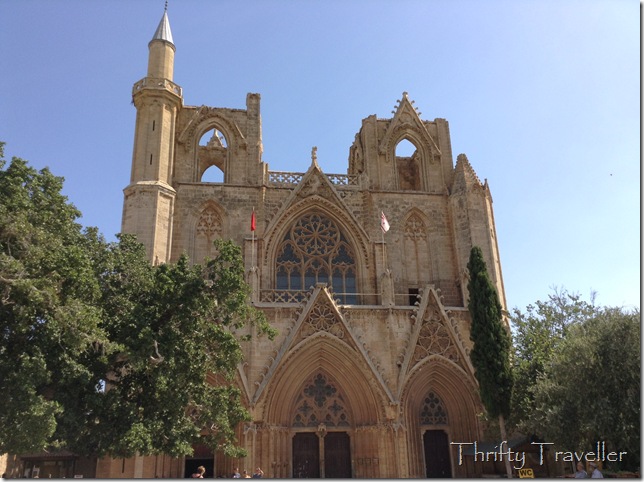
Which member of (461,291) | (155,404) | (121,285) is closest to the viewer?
(155,404)

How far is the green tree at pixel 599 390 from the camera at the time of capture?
44.8 feet

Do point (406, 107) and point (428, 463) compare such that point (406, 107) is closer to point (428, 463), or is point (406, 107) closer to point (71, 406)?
point (428, 463)

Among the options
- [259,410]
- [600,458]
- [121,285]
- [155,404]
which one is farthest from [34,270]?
[600,458]

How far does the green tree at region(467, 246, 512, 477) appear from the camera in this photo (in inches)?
704

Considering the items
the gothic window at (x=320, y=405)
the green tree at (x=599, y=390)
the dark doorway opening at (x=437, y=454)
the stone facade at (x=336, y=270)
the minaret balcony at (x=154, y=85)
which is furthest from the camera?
the minaret balcony at (x=154, y=85)

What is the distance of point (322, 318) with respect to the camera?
20375 millimetres

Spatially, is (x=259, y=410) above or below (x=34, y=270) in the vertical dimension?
below

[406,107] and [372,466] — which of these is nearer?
[372,466]

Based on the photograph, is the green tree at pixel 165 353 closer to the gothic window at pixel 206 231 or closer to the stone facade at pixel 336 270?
the stone facade at pixel 336 270

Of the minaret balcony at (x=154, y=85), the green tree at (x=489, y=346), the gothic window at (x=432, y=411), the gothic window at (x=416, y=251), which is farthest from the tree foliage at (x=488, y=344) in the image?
the minaret balcony at (x=154, y=85)

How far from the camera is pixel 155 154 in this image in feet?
75.2

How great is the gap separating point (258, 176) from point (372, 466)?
1262cm

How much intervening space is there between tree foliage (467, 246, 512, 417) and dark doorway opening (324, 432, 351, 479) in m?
5.24

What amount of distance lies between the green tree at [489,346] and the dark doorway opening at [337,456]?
17.3 feet
